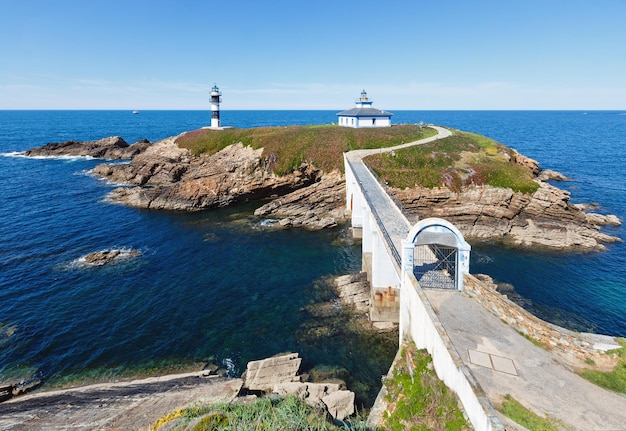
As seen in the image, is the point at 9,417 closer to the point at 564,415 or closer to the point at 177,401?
the point at 177,401

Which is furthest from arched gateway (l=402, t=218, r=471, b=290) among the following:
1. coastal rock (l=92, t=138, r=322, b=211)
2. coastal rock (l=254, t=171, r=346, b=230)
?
coastal rock (l=92, t=138, r=322, b=211)

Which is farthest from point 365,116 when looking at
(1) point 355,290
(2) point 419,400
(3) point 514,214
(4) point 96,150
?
(4) point 96,150

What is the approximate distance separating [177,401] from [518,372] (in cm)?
1538

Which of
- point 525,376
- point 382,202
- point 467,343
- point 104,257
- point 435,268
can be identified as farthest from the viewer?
point 104,257

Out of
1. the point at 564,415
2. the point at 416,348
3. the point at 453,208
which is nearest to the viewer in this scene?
the point at 564,415

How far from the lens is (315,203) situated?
161 feet

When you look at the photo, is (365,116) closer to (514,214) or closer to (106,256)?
(514,214)

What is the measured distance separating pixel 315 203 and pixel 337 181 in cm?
488

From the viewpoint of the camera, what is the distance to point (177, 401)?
16.7 m

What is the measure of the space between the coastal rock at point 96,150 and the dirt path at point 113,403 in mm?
75654

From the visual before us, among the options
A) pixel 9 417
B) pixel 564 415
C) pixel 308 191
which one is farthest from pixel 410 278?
pixel 308 191

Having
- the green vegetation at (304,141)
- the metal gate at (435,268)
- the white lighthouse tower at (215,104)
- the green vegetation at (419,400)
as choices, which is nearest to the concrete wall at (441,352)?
the green vegetation at (419,400)

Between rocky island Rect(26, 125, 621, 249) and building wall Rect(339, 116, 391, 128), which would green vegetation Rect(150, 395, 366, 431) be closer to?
rocky island Rect(26, 125, 621, 249)

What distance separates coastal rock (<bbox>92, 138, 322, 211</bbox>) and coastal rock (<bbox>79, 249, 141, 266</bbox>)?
15324mm
